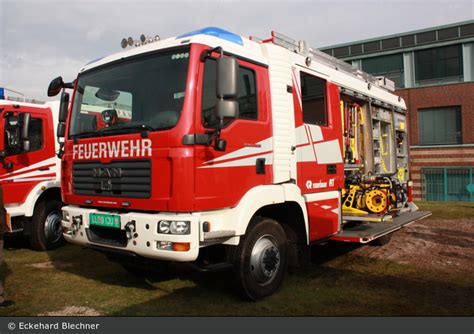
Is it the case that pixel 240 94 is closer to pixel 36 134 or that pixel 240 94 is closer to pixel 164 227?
pixel 164 227

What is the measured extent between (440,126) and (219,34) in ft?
61.1

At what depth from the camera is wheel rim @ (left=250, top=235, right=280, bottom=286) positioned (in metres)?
4.56

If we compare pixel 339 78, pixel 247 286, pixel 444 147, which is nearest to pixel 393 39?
pixel 444 147

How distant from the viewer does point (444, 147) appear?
19.6 metres

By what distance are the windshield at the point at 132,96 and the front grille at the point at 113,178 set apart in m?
0.37

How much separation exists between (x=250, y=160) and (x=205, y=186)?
0.74 m

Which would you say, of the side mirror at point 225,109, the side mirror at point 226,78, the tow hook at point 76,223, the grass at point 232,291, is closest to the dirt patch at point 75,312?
the grass at point 232,291

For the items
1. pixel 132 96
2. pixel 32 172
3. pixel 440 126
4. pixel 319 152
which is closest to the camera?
pixel 132 96

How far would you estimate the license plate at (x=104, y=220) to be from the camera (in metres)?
4.28

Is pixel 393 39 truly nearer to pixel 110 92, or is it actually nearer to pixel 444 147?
pixel 444 147

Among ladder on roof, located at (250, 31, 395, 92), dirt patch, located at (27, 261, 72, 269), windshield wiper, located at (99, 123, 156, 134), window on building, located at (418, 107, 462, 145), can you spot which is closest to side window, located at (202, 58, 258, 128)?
windshield wiper, located at (99, 123, 156, 134)

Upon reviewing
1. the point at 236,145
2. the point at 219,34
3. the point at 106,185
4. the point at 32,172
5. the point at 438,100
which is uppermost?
the point at 438,100

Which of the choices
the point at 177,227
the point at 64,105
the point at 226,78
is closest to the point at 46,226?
the point at 64,105

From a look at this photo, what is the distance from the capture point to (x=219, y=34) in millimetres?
4398
